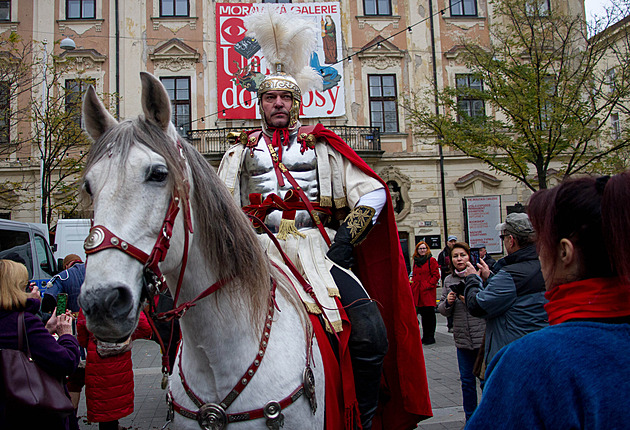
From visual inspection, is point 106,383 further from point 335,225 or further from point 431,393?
point 431,393

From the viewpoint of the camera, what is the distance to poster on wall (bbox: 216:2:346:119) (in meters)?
18.4

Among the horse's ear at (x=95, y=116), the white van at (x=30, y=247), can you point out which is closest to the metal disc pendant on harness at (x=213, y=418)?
the horse's ear at (x=95, y=116)

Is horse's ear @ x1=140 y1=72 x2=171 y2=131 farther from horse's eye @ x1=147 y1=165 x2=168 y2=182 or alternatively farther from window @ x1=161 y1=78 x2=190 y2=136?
window @ x1=161 y1=78 x2=190 y2=136

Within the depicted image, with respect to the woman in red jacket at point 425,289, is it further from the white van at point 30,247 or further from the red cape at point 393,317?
the white van at point 30,247

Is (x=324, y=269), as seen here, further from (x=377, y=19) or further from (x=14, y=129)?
(x=377, y=19)

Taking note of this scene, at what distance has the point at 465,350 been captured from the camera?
506 centimetres

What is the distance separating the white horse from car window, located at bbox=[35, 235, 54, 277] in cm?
899

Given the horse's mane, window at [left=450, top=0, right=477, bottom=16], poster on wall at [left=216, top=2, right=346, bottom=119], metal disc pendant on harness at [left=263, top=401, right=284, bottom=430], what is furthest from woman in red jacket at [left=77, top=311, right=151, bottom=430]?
window at [left=450, top=0, right=477, bottom=16]

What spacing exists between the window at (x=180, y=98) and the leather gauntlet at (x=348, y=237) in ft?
56.5

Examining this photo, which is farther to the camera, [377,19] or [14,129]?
[377,19]

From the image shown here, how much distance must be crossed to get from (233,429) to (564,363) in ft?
4.36

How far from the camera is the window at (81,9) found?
18.9m

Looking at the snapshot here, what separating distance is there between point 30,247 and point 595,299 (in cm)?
1045

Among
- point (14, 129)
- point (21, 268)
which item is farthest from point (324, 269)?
point (14, 129)
